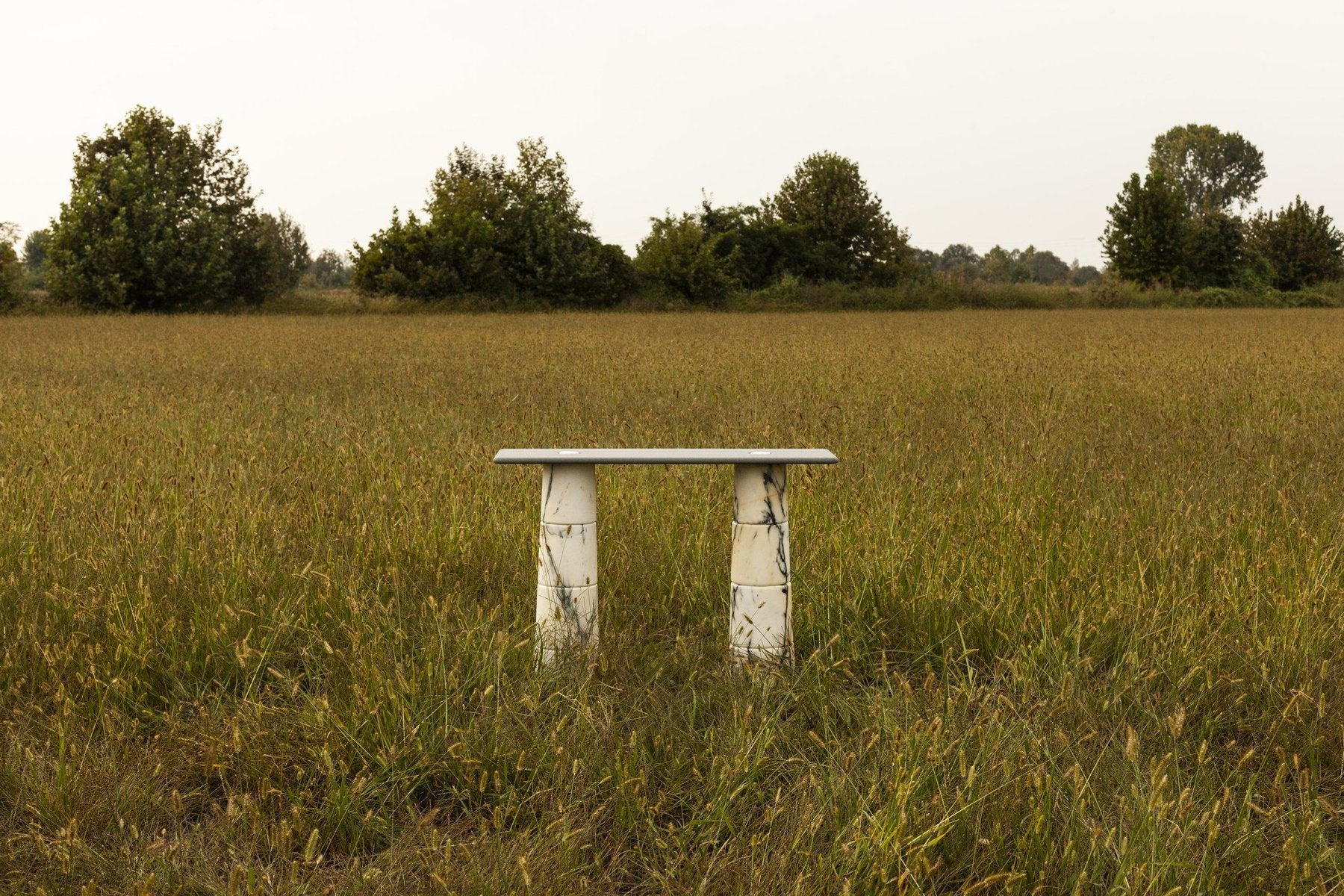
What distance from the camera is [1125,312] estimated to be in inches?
1270

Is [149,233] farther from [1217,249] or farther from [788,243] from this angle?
[1217,249]

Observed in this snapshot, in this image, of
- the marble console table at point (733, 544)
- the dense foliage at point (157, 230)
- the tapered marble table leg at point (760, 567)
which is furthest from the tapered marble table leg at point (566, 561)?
the dense foliage at point (157, 230)

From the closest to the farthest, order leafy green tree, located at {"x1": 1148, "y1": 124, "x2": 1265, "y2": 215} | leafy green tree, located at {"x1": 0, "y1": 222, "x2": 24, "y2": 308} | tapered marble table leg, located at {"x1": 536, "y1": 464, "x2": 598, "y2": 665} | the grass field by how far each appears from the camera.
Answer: the grass field → tapered marble table leg, located at {"x1": 536, "y1": 464, "x2": 598, "y2": 665} → leafy green tree, located at {"x1": 0, "y1": 222, "x2": 24, "y2": 308} → leafy green tree, located at {"x1": 1148, "y1": 124, "x2": 1265, "y2": 215}

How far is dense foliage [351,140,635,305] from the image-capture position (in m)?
36.3

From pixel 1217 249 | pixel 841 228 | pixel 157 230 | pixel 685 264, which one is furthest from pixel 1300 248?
pixel 157 230

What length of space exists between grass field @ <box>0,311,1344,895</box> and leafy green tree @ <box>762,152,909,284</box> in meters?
Result: 39.8

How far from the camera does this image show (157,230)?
33.2 metres

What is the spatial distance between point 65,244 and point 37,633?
35.9 m

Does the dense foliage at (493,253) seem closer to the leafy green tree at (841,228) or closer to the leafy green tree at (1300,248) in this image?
the leafy green tree at (841,228)

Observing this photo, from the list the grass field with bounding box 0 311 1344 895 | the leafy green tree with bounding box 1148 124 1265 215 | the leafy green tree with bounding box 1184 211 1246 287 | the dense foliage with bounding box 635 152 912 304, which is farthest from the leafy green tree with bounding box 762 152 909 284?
the leafy green tree with bounding box 1148 124 1265 215

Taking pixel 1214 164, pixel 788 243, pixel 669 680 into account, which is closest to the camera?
pixel 669 680

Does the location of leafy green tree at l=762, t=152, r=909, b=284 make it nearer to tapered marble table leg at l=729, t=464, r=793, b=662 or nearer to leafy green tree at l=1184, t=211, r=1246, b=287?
leafy green tree at l=1184, t=211, r=1246, b=287

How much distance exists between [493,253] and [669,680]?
35731mm

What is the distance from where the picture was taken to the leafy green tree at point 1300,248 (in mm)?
50719
